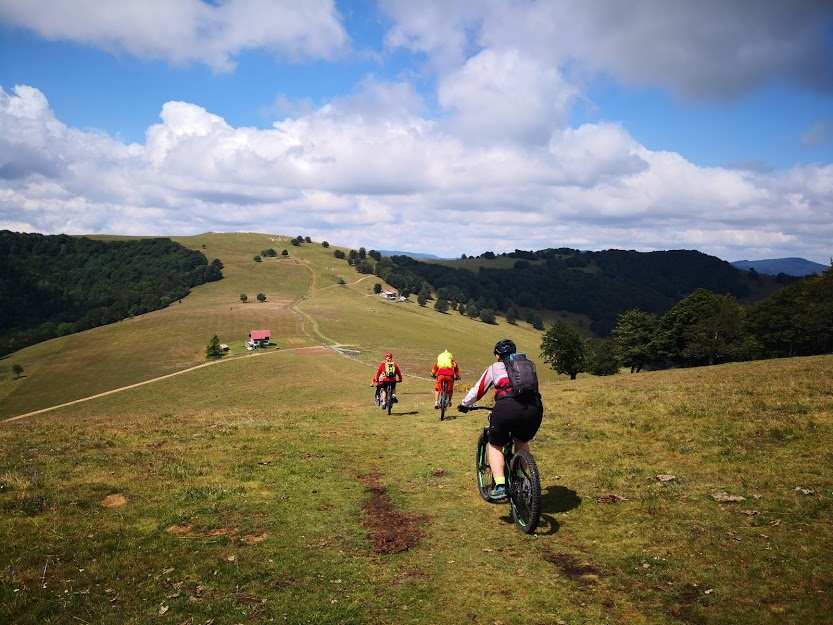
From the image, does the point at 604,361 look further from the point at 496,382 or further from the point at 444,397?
the point at 496,382

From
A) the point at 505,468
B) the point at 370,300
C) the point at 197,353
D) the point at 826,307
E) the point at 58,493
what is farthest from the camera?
the point at 370,300

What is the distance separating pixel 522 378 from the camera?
949 centimetres

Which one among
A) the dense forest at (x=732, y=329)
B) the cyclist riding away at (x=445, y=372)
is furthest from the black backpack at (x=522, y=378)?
the dense forest at (x=732, y=329)

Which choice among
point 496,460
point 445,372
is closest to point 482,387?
point 496,460

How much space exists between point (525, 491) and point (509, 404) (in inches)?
66.0

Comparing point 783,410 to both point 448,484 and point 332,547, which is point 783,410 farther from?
point 332,547

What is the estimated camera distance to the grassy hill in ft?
23.3

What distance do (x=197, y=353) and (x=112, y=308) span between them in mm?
78924

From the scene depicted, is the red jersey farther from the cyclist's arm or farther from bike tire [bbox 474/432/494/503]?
the cyclist's arm

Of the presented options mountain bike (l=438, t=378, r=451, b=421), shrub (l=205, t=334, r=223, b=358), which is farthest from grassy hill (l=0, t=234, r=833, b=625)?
shrub (l=205, t=334, r=223, b=358)

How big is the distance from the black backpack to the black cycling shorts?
6.7 inches

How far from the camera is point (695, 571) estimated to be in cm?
756

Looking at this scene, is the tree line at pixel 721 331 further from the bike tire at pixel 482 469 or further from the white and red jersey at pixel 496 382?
the white and red jersey at pixel 496 382

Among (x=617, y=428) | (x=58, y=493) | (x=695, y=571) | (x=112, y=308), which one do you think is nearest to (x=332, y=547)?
(x=695, y=571)
